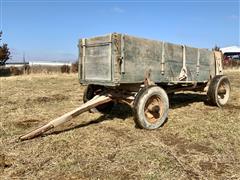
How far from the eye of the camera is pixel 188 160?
14.7 feet

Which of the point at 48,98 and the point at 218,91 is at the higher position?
the point at 218,91

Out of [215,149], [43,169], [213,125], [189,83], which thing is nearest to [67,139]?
[43,169]

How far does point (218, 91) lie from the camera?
8609 mm

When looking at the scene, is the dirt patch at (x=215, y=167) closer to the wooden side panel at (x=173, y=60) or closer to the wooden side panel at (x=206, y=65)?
the wooden side panel at (x=173, y=60)

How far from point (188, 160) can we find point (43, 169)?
6.74 ft

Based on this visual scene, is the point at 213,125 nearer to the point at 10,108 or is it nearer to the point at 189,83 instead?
the point at 189,83

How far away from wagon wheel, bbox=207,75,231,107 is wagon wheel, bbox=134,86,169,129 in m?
2.40

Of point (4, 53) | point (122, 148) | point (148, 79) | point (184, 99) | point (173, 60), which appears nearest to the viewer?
point (122, 148)

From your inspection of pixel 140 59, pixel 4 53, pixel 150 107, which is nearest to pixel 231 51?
pixel 4 53

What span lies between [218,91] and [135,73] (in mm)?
3404

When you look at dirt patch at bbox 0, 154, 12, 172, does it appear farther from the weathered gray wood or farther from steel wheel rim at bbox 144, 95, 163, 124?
steel wheel rim at bbox 144, 95, 163, 124

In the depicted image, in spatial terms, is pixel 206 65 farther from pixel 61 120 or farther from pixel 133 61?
pixel 61 120

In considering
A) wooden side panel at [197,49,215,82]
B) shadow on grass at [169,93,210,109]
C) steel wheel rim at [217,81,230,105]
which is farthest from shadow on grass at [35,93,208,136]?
wooden side panel at [197,49,215,82]

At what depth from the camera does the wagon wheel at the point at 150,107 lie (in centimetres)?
590
